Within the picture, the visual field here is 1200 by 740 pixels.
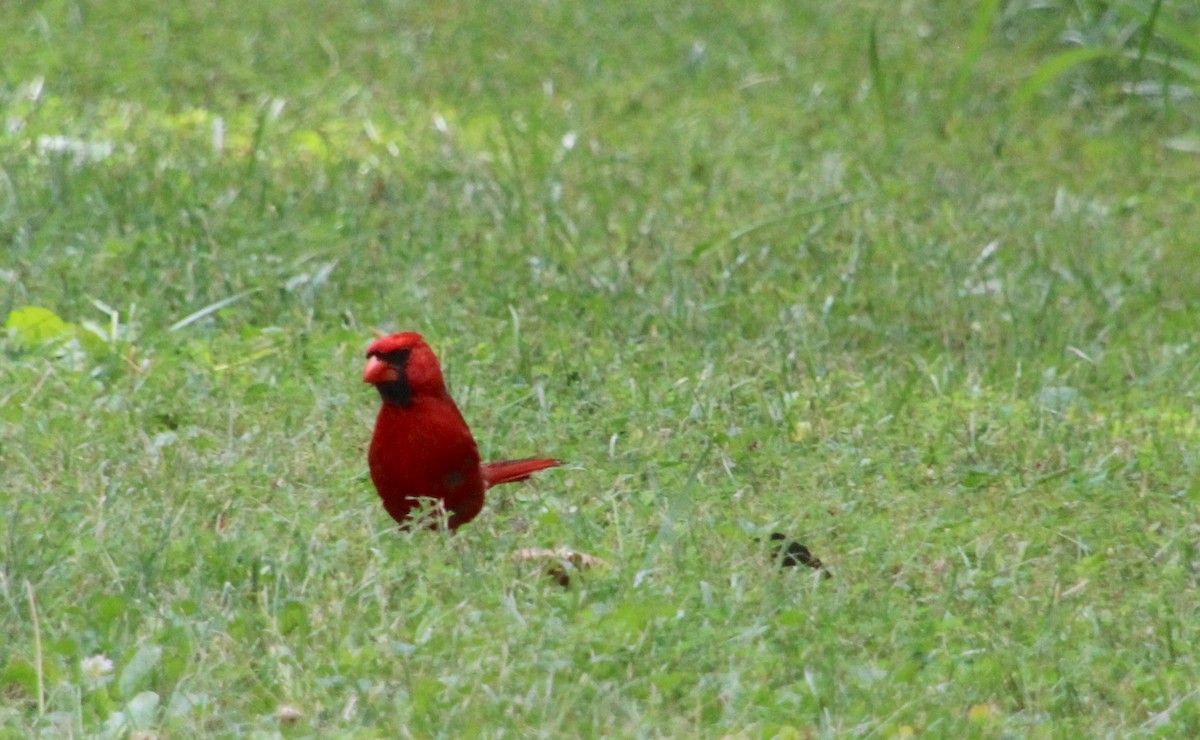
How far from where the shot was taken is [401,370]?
3.84m

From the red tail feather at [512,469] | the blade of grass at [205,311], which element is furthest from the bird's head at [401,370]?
the blade of grass at [205,311]

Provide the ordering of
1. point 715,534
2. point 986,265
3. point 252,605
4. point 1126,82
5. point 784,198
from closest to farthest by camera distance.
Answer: point 252,605
point 715,534
point 986,265
point 784,198
point 1126,82

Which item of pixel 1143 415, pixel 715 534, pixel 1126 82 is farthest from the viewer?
pixel 1126 82

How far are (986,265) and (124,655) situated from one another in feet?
10.8

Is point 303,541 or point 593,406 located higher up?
point 303,541

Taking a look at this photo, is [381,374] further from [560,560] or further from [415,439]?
[560,560]

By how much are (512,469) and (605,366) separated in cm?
95

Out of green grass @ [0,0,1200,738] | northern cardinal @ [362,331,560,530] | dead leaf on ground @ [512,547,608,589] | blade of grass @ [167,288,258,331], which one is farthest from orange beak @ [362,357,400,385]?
blade of grass @ [167,288,258,331]

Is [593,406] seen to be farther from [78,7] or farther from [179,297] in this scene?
[78,7]

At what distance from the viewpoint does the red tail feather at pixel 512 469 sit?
4.01 meters

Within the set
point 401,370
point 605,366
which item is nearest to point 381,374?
point 401,370

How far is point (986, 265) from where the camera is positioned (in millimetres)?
5852

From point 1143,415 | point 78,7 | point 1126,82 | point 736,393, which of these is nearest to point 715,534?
point 736,393

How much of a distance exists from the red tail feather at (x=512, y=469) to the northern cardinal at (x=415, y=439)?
3.9 inches
